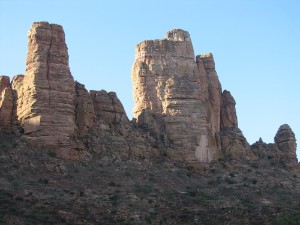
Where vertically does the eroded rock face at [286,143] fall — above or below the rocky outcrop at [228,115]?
below

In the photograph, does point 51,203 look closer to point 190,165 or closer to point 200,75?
point 190,165

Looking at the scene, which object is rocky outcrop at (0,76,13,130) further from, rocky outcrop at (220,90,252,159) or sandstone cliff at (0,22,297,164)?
rocky outcrop at (220,90,252,159)

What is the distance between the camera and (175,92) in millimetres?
81938

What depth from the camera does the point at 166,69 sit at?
3273 inches

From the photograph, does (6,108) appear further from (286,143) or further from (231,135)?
(286,143)

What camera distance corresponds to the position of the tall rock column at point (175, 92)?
80.4 metres

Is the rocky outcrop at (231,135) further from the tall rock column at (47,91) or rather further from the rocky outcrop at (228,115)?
the tall rock column at (47,91)

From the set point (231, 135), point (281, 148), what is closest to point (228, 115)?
point (231, 135)

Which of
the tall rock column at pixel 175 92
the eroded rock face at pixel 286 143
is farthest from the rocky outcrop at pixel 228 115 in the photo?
the tall rock column at pixel 175 92

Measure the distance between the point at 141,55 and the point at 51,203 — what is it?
28.3m

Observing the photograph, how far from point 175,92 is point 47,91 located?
15.8 metres

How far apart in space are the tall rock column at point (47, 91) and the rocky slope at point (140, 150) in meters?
Answer: 0.11

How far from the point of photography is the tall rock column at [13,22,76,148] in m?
70.8

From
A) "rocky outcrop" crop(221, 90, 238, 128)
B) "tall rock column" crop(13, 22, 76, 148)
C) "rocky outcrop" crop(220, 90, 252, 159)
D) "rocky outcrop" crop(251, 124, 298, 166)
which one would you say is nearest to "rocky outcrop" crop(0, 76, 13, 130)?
"tall rock column" crop(13, 22, 76, 148)
